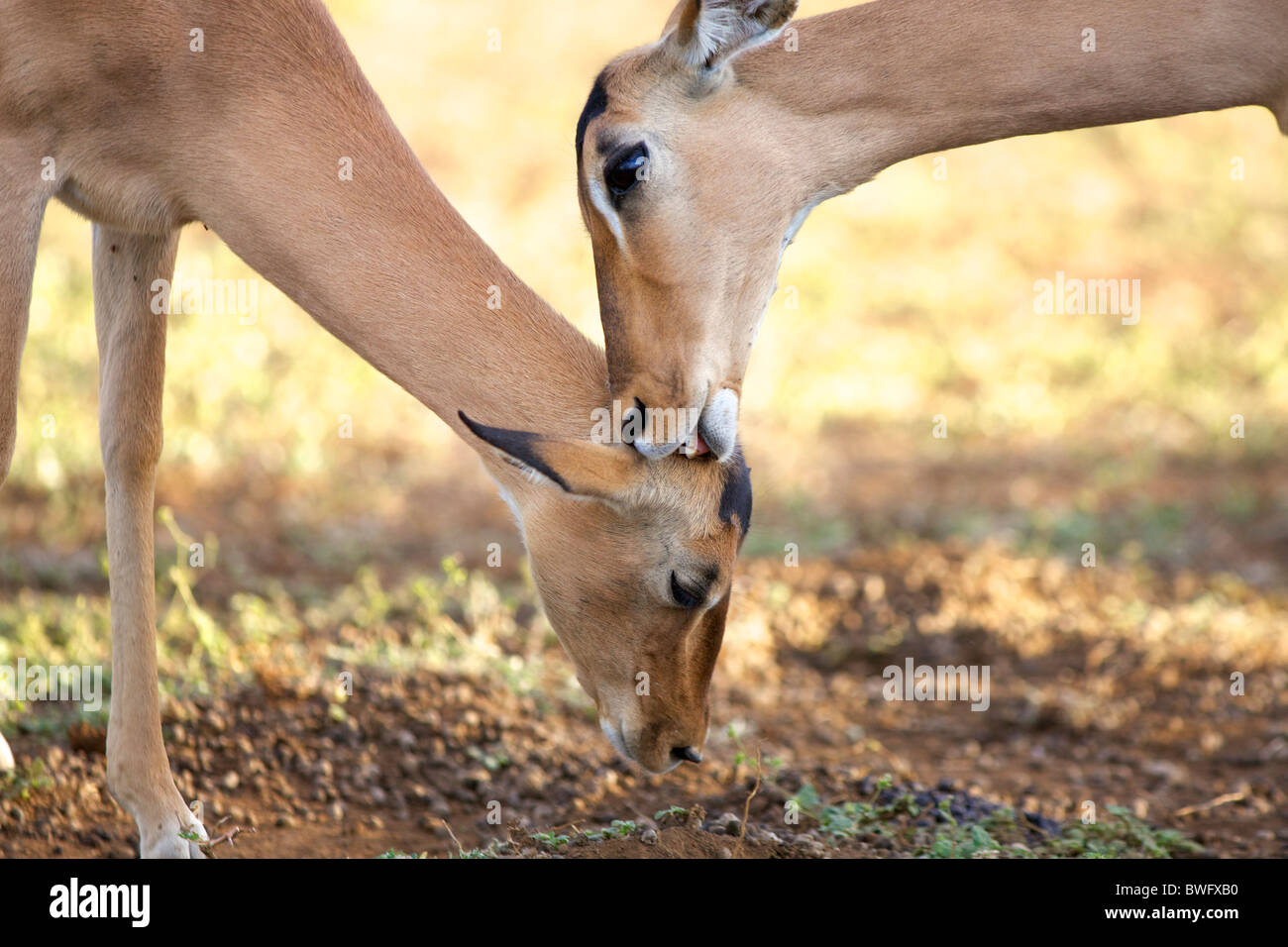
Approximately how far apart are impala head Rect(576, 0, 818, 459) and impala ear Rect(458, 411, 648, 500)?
149 mm

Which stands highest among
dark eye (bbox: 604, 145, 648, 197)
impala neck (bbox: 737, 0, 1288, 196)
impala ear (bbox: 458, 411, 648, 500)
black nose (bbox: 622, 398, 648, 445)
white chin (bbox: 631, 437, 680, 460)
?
impala neck (bbox: 737, 0, 1288, 196)

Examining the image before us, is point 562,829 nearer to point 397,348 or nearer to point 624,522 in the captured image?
point 624,522

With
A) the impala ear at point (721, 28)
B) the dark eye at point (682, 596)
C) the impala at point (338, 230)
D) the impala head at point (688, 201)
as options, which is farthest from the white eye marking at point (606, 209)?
the dark eye at point (682, 596)

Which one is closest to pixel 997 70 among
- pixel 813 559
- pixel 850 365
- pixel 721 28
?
pixel 721 28

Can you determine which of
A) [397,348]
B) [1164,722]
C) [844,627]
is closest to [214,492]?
[844,627]

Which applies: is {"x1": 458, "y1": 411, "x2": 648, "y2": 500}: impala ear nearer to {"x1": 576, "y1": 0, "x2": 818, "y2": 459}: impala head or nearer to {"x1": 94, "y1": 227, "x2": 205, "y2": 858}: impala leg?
{"x1": 576, "y1": 0, "x2": 818, "y2": 459}: impala head

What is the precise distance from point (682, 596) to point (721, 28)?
1.63 metres

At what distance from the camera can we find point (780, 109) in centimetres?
394

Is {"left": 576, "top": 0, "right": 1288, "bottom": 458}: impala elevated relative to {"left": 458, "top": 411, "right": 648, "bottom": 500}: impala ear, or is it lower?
elevated

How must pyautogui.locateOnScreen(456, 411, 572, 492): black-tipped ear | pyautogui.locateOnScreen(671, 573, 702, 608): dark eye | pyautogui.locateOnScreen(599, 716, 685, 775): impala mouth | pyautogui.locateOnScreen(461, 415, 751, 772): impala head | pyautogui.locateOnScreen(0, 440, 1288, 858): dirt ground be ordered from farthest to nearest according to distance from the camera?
pyautogui.locateOnScreen(0, 440, 1288, 858): dirt ground, pyautogui.locateOnScreen(599, 716, 685, 775): impala mouth, pyautogui.locateOnScreen(671, 573, 702, 608): dark eye, pyautogui.locateOnScreen(461, 415, 751, 772): impala head, pyautogui.locateOnScreen(456, 411, 572, 492): black-tipped ear

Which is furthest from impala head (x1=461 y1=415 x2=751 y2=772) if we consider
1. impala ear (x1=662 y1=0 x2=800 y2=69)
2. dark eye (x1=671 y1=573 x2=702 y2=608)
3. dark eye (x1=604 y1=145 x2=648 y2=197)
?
impala ear (x1=662 y1=0 x2=800 y2=69)

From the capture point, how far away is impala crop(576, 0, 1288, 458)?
3771 millimetres

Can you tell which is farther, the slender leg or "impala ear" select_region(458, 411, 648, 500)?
the slender leg
